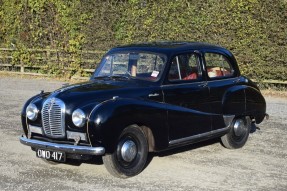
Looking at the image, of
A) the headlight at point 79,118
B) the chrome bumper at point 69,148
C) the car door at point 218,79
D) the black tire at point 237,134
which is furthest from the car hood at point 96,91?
the black tire at point 237,134

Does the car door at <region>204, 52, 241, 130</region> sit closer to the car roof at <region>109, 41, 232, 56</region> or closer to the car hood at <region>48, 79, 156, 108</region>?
the car roof at <region>109, 41, 232, 56</region>

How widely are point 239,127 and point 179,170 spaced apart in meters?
1.83

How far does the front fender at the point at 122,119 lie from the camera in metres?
5.86

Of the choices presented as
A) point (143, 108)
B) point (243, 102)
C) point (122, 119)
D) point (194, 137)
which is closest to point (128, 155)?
point (122, 119)

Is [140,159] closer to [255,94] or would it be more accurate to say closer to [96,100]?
[96,100]

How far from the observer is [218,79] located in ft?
25.2

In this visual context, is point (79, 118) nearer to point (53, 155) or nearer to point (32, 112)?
point (53, 155)

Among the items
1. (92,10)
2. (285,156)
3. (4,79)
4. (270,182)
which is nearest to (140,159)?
(270,182)

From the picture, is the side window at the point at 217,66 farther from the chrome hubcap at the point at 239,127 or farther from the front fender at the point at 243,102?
the chrome hubcap at the point at 239,127

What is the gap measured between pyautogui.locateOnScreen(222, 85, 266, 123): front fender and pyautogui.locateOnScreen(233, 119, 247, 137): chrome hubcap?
0.60 feet

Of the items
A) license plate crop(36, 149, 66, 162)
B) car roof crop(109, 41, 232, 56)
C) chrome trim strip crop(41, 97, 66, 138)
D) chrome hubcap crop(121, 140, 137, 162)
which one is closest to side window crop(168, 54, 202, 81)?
car roof crop(109, 41, 232, 56)

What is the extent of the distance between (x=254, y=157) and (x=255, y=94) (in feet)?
4.17

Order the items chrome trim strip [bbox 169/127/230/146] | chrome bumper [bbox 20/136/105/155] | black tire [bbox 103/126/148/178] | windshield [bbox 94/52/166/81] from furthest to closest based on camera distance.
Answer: windshield [bbox 94/52/166/81]
chrome trim strip [bbox 169/127/230/146]
black tire [bbox 103/126/148/178]
chrome bumper [bbox 20/136/105/155]

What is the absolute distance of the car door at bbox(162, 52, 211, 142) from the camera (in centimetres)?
675
